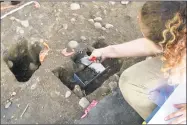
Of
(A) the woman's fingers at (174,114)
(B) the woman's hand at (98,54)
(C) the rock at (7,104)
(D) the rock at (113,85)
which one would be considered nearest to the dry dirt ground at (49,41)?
(C) the rock at (7,104)

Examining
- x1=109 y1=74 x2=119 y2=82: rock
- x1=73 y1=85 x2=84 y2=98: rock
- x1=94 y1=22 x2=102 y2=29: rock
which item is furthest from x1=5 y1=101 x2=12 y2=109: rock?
x1=94 y1=22 x2=102 y2=29: rock

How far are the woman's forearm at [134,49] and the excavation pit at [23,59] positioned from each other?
22.2 inches

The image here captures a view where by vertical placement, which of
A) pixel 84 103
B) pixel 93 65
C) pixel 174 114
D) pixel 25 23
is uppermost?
pixel 25 23

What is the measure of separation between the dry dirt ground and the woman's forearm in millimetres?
321

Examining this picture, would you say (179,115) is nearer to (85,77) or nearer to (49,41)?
(85,77)

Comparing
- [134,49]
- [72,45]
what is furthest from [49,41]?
[134,49]

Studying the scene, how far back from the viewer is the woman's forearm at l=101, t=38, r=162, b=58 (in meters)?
2.16

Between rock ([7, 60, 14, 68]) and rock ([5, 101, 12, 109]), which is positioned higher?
rock ([7, 60, 14, 68])

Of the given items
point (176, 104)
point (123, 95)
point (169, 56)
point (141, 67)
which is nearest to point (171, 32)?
point (169, 56)

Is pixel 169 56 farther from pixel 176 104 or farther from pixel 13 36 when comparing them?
pixel 13 36

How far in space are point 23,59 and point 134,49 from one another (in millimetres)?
925

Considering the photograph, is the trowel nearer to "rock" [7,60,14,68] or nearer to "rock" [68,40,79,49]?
"rock" [68,40,79,49]

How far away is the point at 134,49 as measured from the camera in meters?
2.29

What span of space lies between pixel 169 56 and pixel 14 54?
1.23 meters
